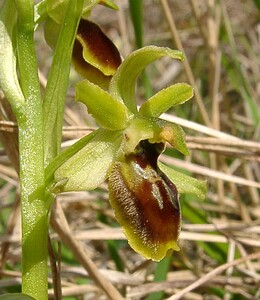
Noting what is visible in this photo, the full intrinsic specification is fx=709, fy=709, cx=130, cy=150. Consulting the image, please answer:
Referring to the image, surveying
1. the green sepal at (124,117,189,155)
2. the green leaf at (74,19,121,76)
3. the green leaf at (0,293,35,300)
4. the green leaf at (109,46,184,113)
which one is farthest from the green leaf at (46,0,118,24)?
the green leaf at (0,293,35,300)

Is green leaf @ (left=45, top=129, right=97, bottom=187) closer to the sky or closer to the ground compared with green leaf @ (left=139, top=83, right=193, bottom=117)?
closer to the ground

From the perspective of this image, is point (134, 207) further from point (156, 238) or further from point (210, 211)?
point (210, 211)

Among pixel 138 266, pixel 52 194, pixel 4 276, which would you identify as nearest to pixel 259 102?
pixel 138 266

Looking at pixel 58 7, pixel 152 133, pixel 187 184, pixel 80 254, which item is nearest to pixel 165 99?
pixel 152 133

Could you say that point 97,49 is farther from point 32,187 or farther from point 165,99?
point 32,187

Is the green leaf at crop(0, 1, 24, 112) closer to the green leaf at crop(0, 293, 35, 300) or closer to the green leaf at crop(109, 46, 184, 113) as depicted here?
the green leaf at crop(109, 46, 184, 113)

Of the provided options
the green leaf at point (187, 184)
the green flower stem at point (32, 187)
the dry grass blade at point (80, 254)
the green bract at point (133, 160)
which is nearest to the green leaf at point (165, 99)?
the green bract at point (133, 160)
